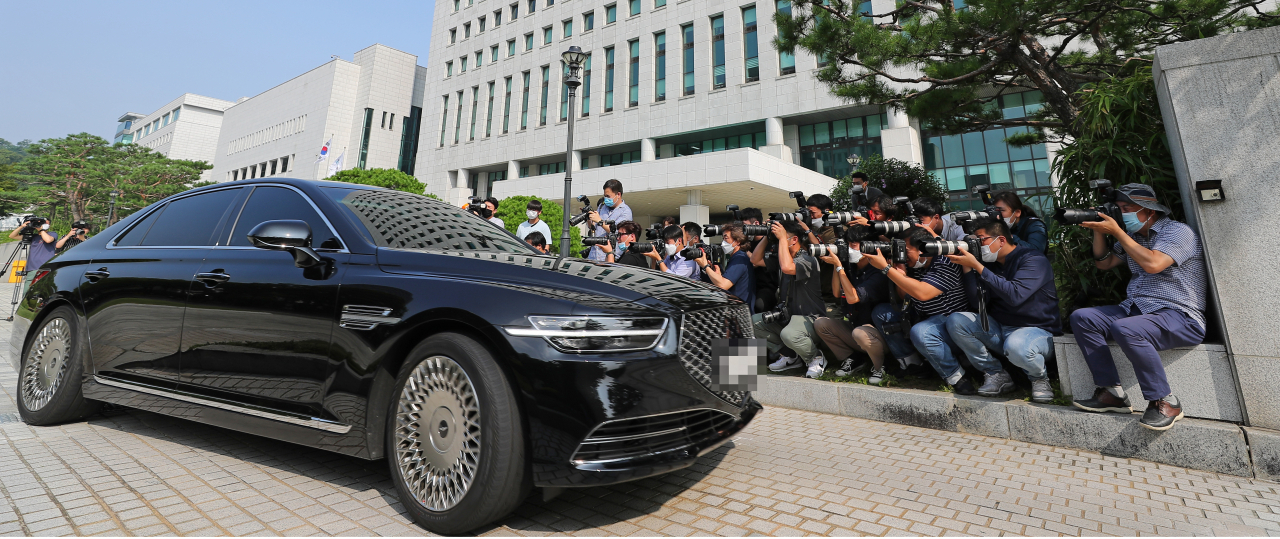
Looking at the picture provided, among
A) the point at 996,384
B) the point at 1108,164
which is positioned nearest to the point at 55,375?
the point at 996,384

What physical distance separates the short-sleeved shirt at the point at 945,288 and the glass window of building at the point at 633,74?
31.5m

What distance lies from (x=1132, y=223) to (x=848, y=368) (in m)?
2.28

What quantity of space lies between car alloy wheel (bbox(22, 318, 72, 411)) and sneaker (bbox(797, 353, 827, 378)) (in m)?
5.56

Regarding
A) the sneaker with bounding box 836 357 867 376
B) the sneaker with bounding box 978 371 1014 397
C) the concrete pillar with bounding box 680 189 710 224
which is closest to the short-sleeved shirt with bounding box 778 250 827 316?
the sneaker with bounding box 836 357 867 376

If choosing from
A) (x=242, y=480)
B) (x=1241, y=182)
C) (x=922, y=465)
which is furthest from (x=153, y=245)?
(x=1241, y=182)

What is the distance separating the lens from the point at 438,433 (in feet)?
7.23

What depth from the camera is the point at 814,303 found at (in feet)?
17.2

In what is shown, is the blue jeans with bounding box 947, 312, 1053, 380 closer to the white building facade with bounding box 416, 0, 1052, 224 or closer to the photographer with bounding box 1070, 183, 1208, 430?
the photographer with bounding box 1070, 183, 1208, 430

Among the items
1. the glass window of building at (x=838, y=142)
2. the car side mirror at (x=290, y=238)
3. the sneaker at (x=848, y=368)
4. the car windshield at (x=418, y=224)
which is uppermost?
the glass window of building at (x=838, y=142)

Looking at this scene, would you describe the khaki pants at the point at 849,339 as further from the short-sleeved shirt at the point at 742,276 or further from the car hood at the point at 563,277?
the car hood at the point at 563,277

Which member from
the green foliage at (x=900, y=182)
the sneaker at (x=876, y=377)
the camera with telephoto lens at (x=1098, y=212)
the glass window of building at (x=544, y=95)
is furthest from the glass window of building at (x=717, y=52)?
→ the camera with telephoto lens at (x=1098, y=212)

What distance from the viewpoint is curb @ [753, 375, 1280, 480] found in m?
3.08

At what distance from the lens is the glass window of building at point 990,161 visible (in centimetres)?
2495

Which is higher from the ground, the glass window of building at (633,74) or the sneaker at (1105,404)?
the glass window of building at (633,74)
